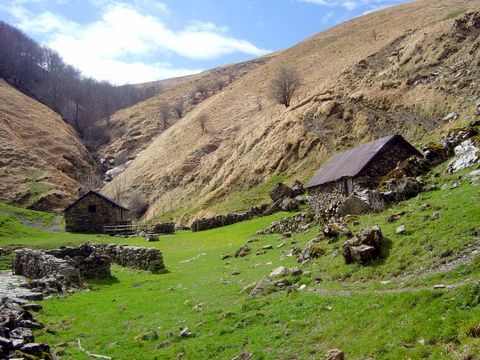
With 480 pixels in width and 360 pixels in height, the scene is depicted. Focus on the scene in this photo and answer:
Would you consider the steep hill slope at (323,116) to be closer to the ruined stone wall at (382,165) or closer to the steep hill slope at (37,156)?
the ruined stone wall at (382,165)

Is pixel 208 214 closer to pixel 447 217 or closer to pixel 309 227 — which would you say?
pixel 309 227

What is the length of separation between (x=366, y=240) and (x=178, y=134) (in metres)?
103

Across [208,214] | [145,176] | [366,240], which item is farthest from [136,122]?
[366,240]

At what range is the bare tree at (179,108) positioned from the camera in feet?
532

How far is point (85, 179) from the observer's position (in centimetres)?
12300

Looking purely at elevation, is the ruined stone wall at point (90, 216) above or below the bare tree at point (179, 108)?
below

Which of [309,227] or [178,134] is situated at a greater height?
[178,134]

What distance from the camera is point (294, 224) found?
118ft

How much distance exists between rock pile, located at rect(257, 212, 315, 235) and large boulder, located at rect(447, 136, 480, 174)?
10.7 m

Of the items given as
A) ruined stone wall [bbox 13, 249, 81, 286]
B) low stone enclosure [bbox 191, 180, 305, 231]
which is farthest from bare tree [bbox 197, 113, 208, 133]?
ruined stone wall [bbox 13, 249, 81, 286]

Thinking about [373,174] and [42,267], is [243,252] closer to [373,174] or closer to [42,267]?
[373,174]

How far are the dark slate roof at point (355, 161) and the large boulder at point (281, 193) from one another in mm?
12581

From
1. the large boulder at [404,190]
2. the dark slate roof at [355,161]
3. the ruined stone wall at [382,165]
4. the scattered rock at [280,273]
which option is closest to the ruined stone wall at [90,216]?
the dark slate roof at [355,161]

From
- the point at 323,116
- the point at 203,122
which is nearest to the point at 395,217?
the point at 323,116
